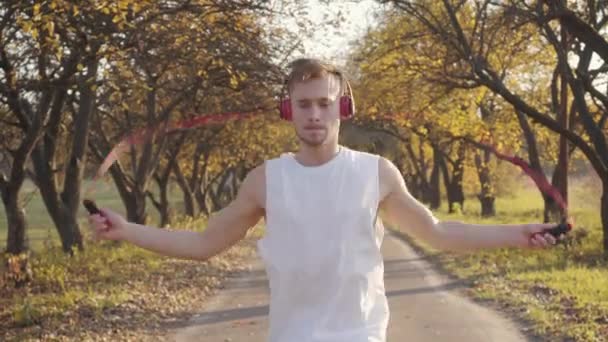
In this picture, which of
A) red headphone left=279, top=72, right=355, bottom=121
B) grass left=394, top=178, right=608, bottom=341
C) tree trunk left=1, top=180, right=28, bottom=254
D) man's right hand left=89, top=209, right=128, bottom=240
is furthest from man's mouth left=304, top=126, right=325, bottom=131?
tree trunk left=1, top=180, right=28, bottom=254

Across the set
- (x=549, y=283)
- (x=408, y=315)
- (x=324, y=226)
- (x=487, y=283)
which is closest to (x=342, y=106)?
(x=324, y=226)

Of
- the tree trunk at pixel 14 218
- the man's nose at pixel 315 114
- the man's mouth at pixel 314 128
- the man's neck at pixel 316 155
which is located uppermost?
the man's nose at pixel 315 114

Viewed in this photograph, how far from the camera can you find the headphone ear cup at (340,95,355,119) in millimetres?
3326

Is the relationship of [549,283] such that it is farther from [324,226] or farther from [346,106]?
[324,226]

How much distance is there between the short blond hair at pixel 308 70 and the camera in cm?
321

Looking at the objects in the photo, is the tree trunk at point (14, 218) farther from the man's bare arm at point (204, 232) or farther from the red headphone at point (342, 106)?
the red headphone at point (342, 106)

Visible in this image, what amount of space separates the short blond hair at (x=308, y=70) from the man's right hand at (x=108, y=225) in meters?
0.76

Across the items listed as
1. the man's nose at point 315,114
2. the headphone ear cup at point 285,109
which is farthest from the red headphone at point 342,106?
the man's nose at point 315,114

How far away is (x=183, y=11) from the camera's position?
42.5 ft

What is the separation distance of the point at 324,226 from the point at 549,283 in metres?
10.7

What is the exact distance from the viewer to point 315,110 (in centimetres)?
321

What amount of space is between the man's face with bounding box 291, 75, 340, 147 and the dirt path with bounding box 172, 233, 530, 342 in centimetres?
678

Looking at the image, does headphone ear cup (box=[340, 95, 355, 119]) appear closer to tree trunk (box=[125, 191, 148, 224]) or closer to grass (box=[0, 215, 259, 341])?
grass (box=[0, 215, 259, 341])

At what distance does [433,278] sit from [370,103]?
979 centimetres
